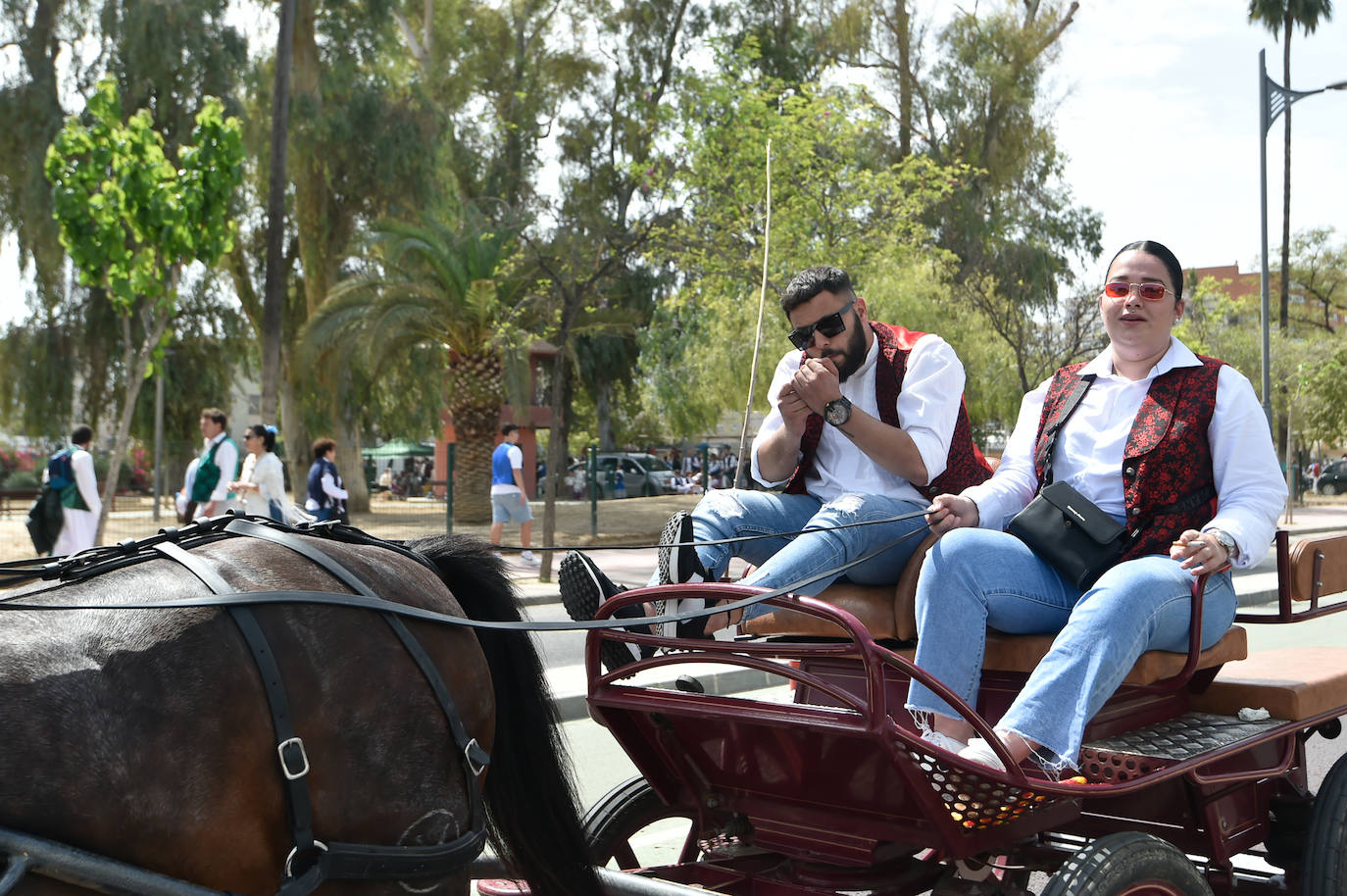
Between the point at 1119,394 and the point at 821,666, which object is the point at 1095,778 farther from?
the point at 1119,394

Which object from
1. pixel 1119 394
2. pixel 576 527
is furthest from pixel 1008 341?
pixel 1119 394

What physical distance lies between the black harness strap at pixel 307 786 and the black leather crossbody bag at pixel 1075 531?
1.60 metres

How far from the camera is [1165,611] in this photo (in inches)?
118

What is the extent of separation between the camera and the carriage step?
287cm

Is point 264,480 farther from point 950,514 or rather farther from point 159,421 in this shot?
point 159,421

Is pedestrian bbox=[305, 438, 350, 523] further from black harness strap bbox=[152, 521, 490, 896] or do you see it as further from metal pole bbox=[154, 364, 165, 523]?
metal pole bbox=[154, 364, 165, 523]

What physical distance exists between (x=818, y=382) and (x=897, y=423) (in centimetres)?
40

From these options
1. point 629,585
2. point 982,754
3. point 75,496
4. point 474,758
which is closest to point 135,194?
point 75,496

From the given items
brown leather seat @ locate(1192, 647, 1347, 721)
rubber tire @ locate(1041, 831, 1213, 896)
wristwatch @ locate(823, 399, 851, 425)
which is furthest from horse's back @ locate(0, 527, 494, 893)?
brown leather seat @ locate(1192, 647, 1347, 721)

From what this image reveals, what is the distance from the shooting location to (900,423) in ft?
12.2

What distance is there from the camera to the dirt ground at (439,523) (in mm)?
19562

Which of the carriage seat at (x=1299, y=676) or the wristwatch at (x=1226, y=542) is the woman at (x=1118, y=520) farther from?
the carriage seat at (x=1299, y=676)

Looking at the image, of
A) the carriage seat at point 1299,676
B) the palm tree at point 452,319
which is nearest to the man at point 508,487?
the palm tree at point 452,319

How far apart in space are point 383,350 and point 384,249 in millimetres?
2148
